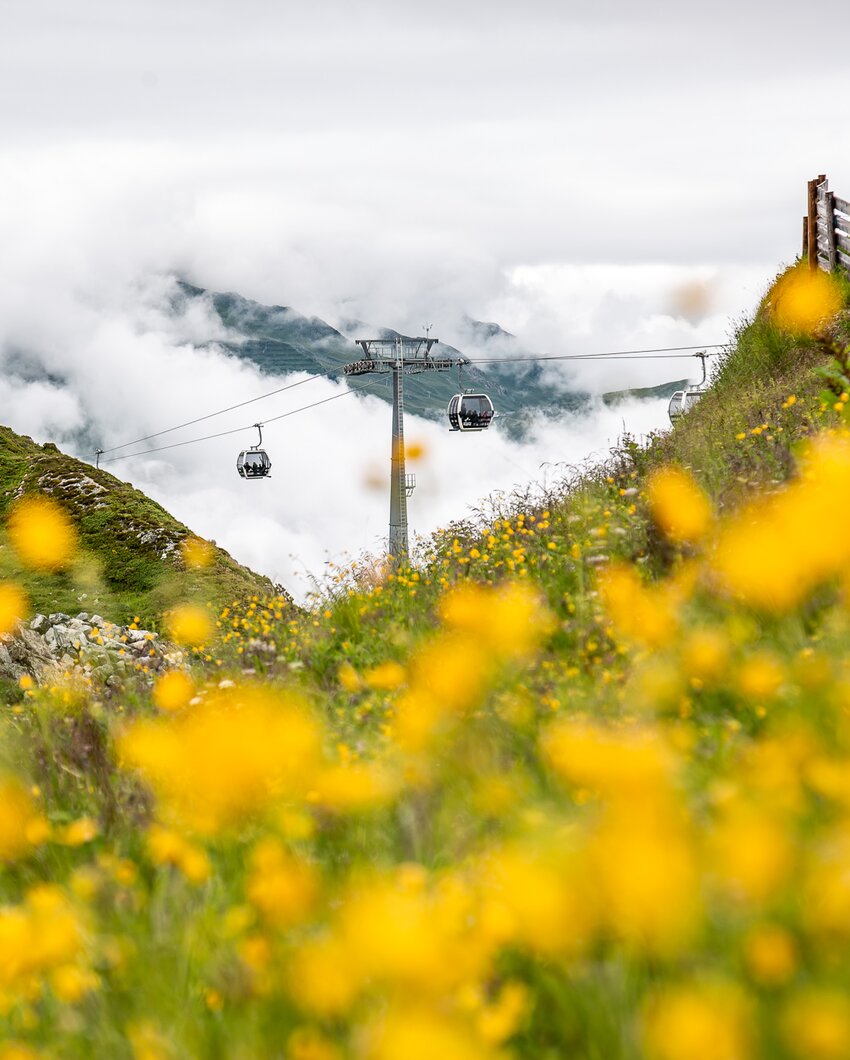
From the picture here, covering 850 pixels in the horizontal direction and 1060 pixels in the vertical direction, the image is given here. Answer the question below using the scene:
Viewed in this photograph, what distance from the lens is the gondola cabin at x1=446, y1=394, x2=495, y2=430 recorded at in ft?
109

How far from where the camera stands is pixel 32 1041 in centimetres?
239

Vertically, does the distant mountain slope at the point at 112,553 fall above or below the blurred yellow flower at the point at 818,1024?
above

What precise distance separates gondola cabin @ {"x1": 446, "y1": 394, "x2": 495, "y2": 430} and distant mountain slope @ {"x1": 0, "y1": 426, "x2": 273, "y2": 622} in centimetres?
1389

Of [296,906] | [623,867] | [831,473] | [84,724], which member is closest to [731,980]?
[623,867]

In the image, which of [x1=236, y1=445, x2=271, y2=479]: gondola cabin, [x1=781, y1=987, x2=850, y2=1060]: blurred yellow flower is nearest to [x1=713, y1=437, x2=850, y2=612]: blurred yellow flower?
[x1=781, y1=987, x2=850, y2=1060]: blurred yellow flower

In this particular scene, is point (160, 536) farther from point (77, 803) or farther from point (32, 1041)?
point (32, 1041)

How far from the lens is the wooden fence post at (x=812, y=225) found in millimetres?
18359

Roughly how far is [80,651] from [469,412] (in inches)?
1010

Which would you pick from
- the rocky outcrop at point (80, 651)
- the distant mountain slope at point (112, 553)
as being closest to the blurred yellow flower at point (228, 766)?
the rocky outcrop at point (80, 651)

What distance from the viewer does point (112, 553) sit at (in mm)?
19297

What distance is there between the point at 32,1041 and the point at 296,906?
2.42ft

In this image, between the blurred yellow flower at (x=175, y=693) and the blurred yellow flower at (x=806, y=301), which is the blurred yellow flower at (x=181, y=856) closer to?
the blurred yellow flower at (x=175, y=693)

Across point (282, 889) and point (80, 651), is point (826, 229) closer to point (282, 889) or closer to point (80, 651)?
point (80, 651)

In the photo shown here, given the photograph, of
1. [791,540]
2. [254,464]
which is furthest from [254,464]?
[791,540]
